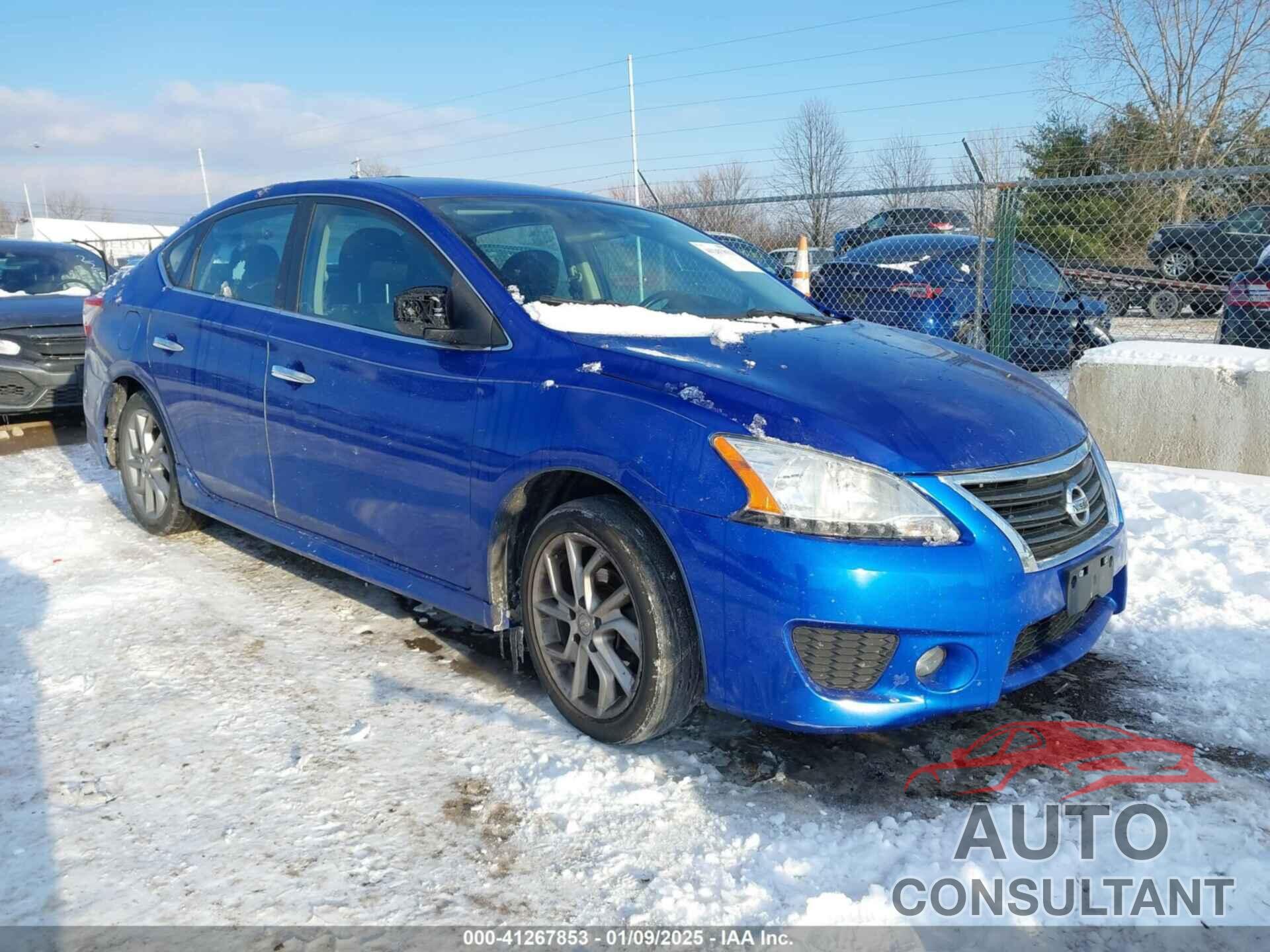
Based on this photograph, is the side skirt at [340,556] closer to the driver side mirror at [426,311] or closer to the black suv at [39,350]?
the driver side mirror at [426,311]

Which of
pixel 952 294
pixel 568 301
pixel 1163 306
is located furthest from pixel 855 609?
pixel 1163 306

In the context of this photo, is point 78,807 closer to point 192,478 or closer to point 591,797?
point 591,797

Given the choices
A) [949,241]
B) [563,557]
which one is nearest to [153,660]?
[563,557]

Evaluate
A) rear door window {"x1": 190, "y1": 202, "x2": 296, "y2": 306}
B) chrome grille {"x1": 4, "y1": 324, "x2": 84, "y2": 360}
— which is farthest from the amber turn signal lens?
chrome grille {"x1": 4, "y1": 324, "x2": 84, "y2": 360}

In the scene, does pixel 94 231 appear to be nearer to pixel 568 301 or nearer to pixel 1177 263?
pixel 1177 263

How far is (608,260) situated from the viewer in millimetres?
3736

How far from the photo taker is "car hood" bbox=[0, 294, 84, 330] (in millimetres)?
7512

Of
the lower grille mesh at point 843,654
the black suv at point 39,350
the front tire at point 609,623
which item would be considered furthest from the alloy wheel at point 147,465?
the lower grille mesh at point 843,654

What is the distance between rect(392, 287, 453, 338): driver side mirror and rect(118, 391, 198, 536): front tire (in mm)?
2204

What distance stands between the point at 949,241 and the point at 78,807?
26.5 feet

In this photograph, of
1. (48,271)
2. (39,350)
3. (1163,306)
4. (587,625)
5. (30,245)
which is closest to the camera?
(587,625)

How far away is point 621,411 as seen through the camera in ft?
9.12

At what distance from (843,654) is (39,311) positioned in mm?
7564

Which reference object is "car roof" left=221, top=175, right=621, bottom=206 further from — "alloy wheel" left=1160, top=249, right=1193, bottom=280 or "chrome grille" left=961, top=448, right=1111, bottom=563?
"alloy wheel" left=1160, top=249, right=1193, bottom=280
